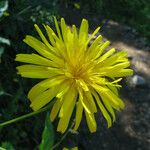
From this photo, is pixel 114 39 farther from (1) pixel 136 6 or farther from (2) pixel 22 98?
(2) pixel 22 98

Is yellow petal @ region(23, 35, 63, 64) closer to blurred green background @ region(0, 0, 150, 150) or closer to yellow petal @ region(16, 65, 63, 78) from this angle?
yellow petal @ region(16, 65, 63, 78)

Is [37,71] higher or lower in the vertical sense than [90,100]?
higher

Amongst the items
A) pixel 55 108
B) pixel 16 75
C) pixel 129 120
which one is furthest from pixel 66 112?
pixel 129 120

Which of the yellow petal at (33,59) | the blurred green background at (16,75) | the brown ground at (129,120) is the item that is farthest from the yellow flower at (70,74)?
the brown ground at (129,120)

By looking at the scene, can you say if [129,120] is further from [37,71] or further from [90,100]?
[37,71]

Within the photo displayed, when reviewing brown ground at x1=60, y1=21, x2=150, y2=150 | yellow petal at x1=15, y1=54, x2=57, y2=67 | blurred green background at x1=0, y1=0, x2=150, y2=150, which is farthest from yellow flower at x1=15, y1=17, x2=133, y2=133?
brown ground at x1=60, y1=21, x2=150, y2=150

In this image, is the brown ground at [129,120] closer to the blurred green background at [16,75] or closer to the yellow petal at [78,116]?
the blurred green background at [16,75]

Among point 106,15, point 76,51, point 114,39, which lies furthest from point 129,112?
point 76,51

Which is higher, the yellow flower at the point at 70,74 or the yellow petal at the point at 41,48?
the yellow petal at the point at 41,48

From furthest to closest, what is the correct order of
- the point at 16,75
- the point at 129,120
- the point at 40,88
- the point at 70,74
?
the point at 129,120 < the point at 16,75 < the point at 70,74 < the point at 40,88
